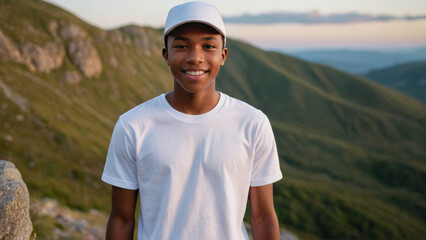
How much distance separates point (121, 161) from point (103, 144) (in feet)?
276

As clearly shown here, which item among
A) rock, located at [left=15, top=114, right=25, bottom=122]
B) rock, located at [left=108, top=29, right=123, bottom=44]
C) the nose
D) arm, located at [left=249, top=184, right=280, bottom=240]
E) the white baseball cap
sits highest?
the white baseball cap

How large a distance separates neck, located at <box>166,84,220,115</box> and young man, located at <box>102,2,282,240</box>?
0.5 inches

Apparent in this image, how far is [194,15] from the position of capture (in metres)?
3.89

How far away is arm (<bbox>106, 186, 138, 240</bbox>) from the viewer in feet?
13.2

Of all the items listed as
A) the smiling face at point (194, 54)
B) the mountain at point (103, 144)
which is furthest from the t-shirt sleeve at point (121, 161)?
the mountain at point (103, 144)

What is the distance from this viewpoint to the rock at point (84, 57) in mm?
123562

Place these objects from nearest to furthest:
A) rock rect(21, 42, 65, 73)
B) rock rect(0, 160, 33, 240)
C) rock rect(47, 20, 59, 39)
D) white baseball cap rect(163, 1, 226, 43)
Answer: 1. white baseball cap rect(163, 1, 226, 43)
2. rock rect(0, 160, 33, 240)
3. rock rect(21, 42, 65, 73)
4. rock rect(47, 20, 59, 39)

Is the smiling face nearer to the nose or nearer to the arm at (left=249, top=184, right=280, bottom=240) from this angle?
the nose

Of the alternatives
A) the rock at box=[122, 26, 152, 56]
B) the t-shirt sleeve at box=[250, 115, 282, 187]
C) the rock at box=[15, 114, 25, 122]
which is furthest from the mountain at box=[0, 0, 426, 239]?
the t-shirt sleeve at box=[250, 115, 282, 187]

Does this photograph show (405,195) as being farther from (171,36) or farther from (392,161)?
(171,36)

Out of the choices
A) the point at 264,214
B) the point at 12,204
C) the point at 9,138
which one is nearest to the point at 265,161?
the point at 264,214

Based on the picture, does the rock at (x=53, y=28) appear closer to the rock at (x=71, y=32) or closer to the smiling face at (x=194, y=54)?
the rock at (x=71, y=32)

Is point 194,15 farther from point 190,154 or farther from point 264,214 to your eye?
point 264,214

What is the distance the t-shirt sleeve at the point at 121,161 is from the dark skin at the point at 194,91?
139 millimetres
